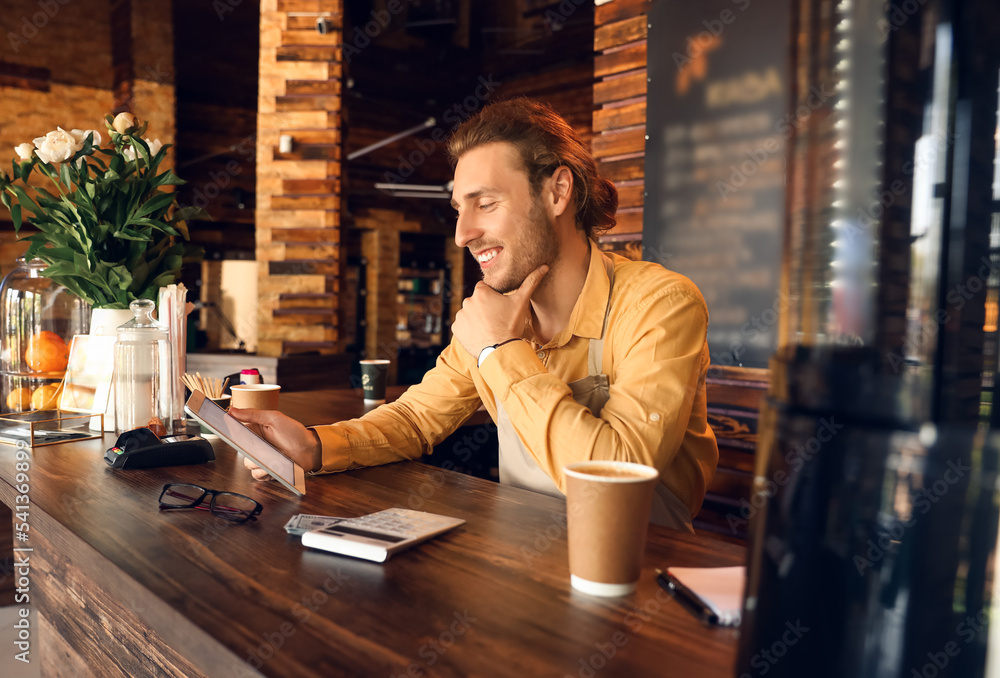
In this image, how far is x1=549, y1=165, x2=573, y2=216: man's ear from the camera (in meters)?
1.90

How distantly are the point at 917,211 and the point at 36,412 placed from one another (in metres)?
2.25

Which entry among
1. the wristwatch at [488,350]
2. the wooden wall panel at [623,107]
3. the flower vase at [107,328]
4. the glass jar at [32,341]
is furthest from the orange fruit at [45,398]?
the wooden wall panel at [623,107]

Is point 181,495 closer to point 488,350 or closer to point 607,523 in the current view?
point 488,350

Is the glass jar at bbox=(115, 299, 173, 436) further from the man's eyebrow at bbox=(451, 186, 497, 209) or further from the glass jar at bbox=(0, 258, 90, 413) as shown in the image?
the man's eyebrow at bbox=(451, 186, 497, 209)

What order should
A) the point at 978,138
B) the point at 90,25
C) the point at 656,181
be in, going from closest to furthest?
the point at 978,138
the point at 656,181
the point at 90,25

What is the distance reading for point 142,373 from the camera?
188cm

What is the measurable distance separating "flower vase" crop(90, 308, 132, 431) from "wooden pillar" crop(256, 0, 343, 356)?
9.56ft

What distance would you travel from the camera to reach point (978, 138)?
1.07 ft

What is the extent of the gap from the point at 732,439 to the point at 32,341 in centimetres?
243

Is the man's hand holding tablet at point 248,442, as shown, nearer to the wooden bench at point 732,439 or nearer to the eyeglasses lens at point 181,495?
the eyeglasses lens at point 181,495

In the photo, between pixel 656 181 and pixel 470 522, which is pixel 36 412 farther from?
pixel 656 181

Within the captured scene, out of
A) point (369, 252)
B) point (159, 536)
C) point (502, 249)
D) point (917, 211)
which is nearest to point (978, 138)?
point (917, 211)

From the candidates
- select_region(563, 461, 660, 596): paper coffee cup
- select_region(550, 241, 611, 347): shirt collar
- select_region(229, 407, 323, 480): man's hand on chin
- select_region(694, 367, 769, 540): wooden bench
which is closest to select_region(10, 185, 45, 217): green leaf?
select_region(229, 407, 323, 480): man's hand on chin

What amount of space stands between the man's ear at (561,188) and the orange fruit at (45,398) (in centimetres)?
156
